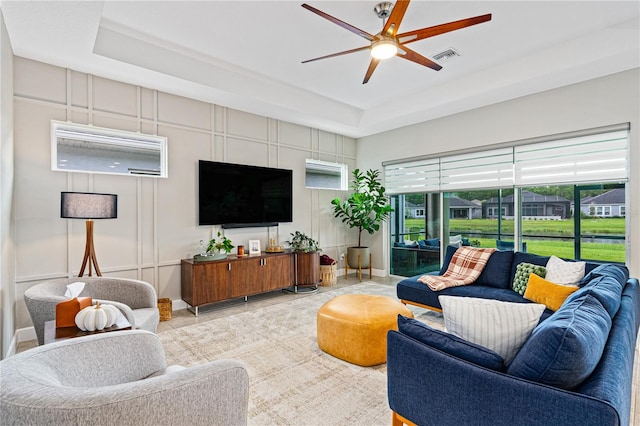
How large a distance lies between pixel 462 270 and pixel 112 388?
3.81 metres

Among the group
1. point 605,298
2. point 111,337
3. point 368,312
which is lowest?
point 368,312

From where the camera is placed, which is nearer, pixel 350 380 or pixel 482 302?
pixel 482 302

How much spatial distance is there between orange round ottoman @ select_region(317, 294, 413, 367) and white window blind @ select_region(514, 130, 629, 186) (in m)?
2.90

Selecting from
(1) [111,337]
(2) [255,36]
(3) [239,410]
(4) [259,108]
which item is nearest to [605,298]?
(3) [239,410]

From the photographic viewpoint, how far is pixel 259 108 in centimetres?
475

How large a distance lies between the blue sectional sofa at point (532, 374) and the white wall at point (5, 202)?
300cm

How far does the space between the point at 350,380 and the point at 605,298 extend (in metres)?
1.73

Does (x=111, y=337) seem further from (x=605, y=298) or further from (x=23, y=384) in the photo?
(x=605, y=298)

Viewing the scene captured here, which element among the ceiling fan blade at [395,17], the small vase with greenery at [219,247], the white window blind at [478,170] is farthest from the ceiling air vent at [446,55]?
the small vase with greenery at [219,247]

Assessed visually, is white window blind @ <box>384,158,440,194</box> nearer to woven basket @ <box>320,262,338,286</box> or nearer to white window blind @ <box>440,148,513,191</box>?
white window blind @ <box>440,148,513,191</box>

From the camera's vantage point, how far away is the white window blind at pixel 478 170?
467cm

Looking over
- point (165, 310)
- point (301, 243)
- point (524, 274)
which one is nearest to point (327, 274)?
point (301, 243)

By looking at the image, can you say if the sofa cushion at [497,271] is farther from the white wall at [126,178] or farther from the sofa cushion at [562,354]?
the white wall at [126,178]

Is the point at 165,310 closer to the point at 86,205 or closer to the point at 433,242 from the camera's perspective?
the point at 86,205
